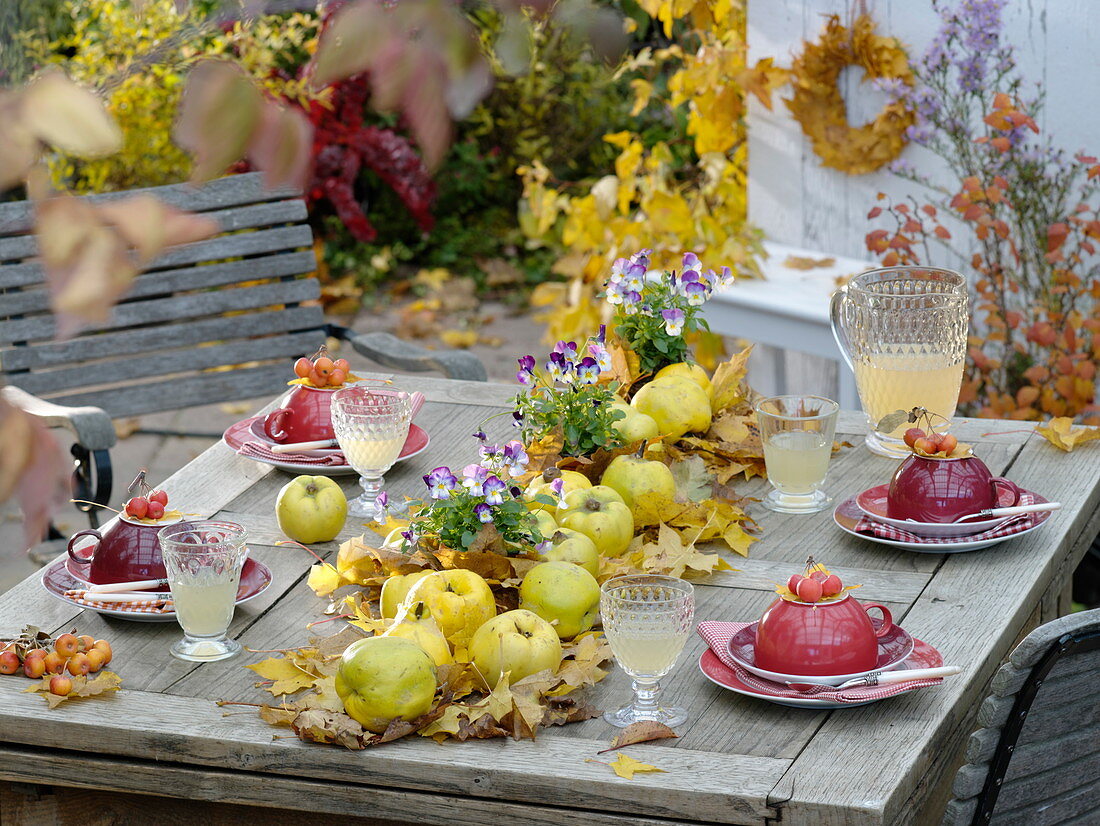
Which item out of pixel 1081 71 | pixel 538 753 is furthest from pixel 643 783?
pixel 1081 71

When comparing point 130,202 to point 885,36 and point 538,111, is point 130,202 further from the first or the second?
point 538,111

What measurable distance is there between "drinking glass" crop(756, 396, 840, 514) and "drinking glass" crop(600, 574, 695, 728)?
1.79 ft

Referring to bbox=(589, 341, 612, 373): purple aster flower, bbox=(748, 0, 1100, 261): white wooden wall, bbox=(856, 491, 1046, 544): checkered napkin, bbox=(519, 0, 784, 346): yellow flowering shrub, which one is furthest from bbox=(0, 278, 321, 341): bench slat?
bbox=(856, 491, 1046, 544): checkered napkin

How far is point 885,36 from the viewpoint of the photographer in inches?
149

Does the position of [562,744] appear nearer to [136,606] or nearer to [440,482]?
[440,482]

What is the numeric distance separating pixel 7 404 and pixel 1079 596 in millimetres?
3177

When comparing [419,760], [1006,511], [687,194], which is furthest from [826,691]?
[687,194]

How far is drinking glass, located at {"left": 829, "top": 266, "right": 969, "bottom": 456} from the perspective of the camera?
2219 mm

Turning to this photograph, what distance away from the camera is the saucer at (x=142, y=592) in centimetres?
171

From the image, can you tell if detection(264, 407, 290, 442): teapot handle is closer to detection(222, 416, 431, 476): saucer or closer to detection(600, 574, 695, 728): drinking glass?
detection(222, 416, 431, 476): saucer

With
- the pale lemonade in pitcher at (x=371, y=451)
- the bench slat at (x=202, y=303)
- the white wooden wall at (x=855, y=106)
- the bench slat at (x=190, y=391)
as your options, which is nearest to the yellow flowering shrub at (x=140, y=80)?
the bench slat at (x=202, y=303)

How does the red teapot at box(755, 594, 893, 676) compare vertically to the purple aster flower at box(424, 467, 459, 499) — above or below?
below

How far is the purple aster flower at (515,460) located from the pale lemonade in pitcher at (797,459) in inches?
16.7

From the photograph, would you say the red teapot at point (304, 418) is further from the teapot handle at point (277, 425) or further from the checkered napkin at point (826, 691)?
the checkered napkin at point (826, 691)
